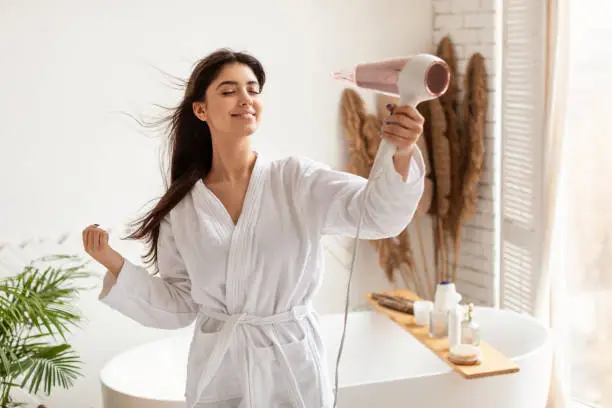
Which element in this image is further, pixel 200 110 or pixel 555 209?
pixel 555 209

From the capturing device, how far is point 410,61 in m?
1.46

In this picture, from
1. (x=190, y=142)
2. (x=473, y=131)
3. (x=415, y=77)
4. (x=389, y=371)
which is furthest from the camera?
(x=473, y=131)

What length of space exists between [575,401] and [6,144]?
263 centimetres

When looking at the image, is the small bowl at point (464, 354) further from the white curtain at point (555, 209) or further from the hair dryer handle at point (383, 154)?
the hair dryer handle at point (383, 154)

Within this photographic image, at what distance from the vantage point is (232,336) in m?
1.78

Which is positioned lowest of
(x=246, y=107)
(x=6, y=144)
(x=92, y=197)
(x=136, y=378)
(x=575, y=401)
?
(x=575, y=401)

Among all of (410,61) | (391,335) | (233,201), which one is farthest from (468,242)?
(410,61)

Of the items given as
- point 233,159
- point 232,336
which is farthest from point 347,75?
point 232,336

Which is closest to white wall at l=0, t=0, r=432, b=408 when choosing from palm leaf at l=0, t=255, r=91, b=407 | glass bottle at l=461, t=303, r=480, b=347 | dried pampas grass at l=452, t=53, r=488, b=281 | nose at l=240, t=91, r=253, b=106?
palm leaf at l=0, t=255, r=91, b=407

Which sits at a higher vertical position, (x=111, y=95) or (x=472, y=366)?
(x=111, y=95)

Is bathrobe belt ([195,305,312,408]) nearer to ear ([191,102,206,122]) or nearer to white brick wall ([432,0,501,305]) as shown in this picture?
ear ([191,102,206,122])

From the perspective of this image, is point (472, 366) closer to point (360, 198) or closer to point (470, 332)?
point (470, 332)

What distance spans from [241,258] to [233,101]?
34 centimetres

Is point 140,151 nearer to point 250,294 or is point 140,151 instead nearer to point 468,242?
Answer: point 468,242
